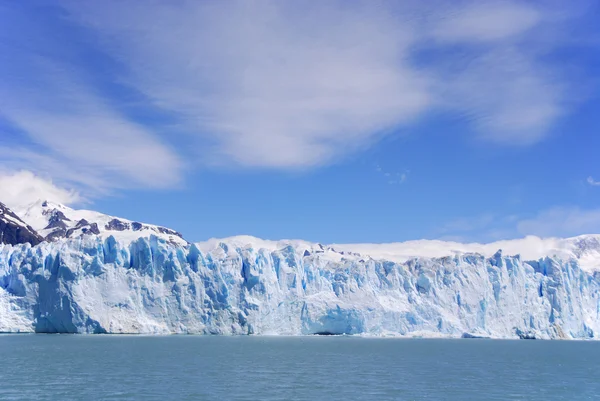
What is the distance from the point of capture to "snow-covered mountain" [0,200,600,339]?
5769 centimetres

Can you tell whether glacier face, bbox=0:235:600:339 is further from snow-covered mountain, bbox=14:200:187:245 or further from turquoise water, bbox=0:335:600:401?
snow-covered mountain, bbox=14:200:187:245

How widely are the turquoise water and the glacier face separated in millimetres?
17772

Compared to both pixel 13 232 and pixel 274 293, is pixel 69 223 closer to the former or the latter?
pixel 13 232

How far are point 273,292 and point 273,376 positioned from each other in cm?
3824

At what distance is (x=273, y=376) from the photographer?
27.6 metres

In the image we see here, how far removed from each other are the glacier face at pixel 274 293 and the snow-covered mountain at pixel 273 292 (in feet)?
0.39

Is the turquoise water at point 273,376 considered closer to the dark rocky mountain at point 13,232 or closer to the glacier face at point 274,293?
the glacier face at point 274,293

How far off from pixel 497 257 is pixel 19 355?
5968cm

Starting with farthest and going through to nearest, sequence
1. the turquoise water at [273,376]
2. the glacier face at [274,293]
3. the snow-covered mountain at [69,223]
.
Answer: the snow-covered mountain at [69,223], the glacier face at [274,293], the turquoise water at [273,376]

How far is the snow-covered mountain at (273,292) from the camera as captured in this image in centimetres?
5769

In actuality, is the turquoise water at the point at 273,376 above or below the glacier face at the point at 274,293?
below

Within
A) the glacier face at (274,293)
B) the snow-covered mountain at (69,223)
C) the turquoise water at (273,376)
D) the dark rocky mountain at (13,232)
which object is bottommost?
the turquoise water at (273,376)

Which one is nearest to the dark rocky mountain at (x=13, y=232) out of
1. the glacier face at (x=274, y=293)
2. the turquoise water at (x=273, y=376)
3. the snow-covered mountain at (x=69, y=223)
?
the snow-covered mountain at (x=69, y=223)

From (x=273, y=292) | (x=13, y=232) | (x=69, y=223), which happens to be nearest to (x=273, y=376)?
(x=273, y=292)
